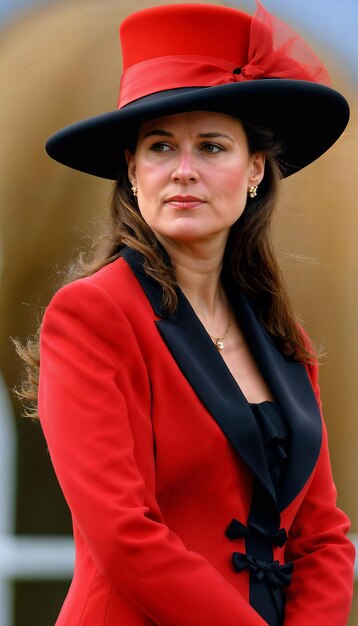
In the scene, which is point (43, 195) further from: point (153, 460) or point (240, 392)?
point (153, 460)

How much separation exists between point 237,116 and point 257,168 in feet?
0.57

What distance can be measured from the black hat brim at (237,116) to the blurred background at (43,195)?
22.3 inches

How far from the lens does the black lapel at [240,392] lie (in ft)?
6.44

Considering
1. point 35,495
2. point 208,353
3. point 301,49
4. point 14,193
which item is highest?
point 301,49

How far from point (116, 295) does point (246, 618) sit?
2.04 ft

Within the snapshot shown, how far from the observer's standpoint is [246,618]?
1.86m

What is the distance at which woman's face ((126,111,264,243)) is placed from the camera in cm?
205

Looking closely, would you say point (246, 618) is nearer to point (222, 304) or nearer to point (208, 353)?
point (208, 353)

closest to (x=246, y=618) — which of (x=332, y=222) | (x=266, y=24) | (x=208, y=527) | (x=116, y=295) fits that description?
(x=208, y=527)

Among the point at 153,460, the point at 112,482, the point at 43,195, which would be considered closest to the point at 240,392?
the point at 153,460

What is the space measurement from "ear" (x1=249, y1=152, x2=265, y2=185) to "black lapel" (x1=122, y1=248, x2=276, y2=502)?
338 mm

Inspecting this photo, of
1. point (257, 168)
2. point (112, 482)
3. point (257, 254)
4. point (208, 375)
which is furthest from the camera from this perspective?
point (257, 254)

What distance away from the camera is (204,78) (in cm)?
206

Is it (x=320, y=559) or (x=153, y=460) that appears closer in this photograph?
(x=153, y=460)
